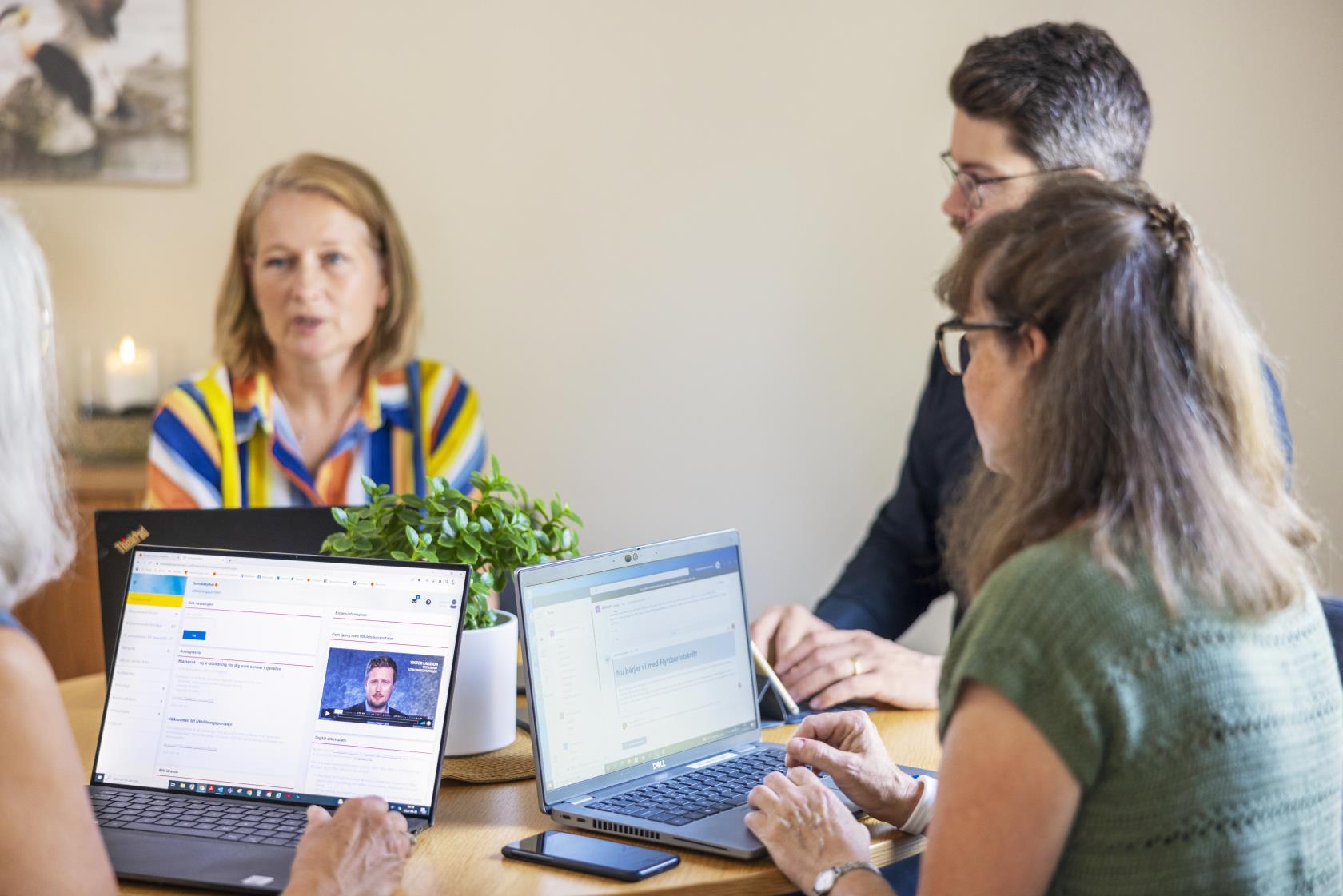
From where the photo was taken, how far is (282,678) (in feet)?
4.48

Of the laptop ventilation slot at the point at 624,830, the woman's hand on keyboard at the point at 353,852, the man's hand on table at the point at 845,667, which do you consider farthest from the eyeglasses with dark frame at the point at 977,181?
the woman's hand on keyboard at the point at 353,852

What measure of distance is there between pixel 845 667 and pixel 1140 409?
79 centimetres

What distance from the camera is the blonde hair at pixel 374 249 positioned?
2545mm

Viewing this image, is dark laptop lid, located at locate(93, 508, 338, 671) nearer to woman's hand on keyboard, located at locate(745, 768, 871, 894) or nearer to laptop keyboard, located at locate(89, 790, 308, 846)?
laptop keyboard, located at locate(89, 790, 308, 846)

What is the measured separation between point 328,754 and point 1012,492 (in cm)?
72

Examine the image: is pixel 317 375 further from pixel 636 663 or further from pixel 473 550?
pixel 636 663

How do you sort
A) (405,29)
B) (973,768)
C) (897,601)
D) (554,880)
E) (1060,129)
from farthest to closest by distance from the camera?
1. (405,29)
2. (897,601)
3. (1060,129)
4. (554,880)
5. (973,768)

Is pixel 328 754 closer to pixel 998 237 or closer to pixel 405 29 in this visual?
pixel 998 237

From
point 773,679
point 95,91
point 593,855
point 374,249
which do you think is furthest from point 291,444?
point 593,855

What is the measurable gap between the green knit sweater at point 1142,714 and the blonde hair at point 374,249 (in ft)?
5.75

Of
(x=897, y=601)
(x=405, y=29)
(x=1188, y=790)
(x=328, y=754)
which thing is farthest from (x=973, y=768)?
(x=405, y=29)

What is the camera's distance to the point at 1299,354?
2.84 meters

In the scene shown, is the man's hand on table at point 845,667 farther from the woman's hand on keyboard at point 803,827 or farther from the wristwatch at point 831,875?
the wristwatch at point 831,875

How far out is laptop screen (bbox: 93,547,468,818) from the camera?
132 cm
